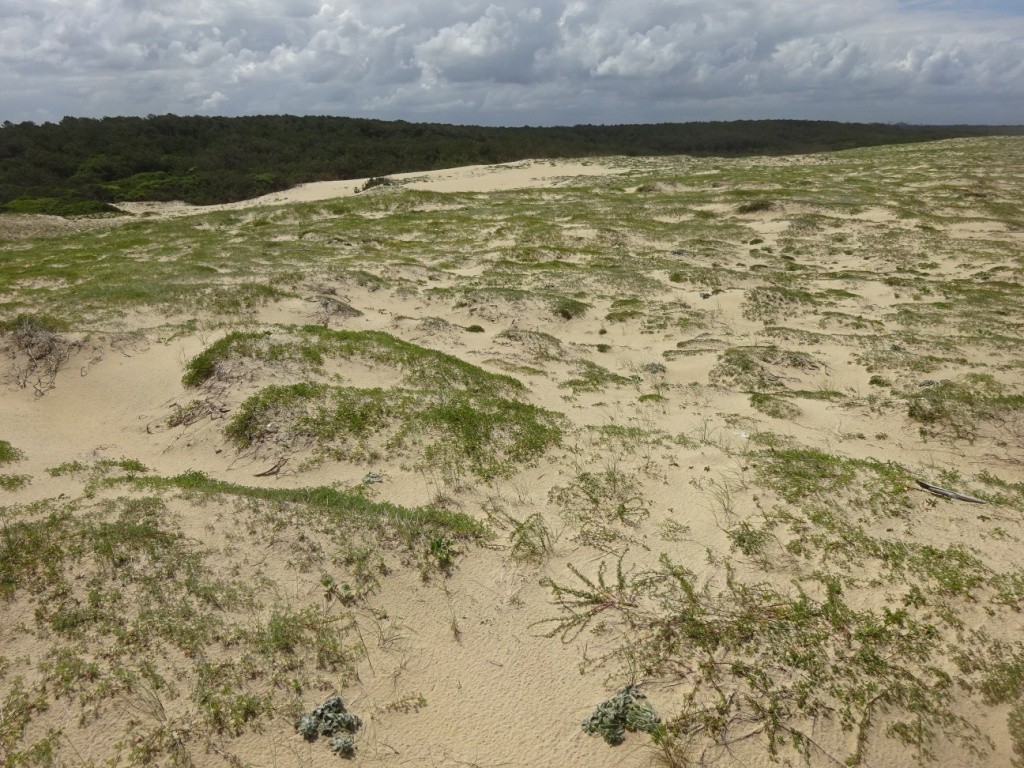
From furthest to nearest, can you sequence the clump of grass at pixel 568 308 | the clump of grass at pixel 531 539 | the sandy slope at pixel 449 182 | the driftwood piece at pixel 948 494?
the sandy slope at pixel 449 182
the clump of grass at pixel 568 308
the driftwood piece at pixel 948 494
the clump of grass at pixel 531 539

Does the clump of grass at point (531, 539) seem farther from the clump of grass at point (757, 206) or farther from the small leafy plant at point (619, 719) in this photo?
the clump of grass at point (757, 206)

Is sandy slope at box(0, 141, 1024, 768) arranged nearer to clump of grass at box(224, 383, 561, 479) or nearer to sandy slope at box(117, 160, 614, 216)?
clump of grass at box(224, 383, 561, 479)

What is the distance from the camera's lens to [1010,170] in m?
74.4

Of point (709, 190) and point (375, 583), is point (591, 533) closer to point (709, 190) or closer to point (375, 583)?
point (375, 583)

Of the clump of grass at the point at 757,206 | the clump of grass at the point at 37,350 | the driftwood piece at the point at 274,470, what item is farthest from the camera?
the clump of grass at the point at 757,206

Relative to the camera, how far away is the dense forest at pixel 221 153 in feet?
276

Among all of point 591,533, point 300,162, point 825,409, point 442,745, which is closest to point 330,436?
point 591,533

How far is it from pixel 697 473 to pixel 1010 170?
91.1m

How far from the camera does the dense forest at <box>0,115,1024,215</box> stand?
276 feet

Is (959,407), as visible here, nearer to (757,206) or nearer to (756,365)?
(756,365)

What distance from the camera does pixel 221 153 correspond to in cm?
10388

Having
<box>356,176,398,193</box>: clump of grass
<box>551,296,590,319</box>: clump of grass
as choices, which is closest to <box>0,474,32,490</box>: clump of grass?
<box>551,296,590,319</box>: clump of grass

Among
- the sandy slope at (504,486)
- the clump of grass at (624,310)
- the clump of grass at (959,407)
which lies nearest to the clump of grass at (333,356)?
the sandy slope at (504,486)

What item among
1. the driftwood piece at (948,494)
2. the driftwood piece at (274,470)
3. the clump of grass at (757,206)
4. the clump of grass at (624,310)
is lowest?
the driftwood piece at (948,494)
